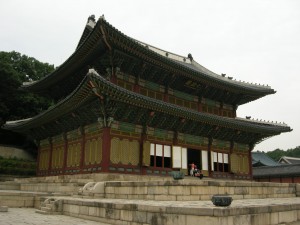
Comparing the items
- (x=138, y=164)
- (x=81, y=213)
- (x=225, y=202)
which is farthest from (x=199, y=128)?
(x=225, y=202)

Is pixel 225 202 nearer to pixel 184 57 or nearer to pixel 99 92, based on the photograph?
pixel 99 92

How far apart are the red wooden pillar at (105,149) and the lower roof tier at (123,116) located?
1.87 feet

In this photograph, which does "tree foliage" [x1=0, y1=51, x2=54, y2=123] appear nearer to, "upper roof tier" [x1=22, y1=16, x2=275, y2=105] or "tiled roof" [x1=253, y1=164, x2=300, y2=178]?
"upper roof tier" [x1=22, y1=16, x2=275, y2=105]

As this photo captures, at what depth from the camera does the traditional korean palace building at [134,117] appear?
61.6ft

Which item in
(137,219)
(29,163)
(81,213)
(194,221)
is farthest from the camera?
(29,163)

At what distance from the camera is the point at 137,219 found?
29.5 feet

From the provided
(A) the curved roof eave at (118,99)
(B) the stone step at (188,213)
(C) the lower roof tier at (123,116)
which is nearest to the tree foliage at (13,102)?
(C) the lower roof tier at (123,116)

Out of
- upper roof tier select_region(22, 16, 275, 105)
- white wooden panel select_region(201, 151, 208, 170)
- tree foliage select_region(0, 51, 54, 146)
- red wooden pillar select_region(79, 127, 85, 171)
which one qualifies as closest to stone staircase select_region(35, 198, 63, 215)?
red wooden pillar select_region(79, 127, 85, 171)

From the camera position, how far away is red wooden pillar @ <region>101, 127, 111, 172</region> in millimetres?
18448

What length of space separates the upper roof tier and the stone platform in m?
7.93

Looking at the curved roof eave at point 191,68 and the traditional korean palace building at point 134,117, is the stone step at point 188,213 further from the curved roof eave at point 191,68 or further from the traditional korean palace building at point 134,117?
the curved roof eave at point 191,68

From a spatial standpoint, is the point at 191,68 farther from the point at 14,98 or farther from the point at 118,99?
the point at 14,98

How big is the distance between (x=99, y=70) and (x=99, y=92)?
491 centimetres

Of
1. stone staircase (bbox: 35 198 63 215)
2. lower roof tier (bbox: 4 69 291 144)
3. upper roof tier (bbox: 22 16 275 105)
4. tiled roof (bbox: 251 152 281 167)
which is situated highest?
upper roof tier (bbox: 22 16 275 105)
